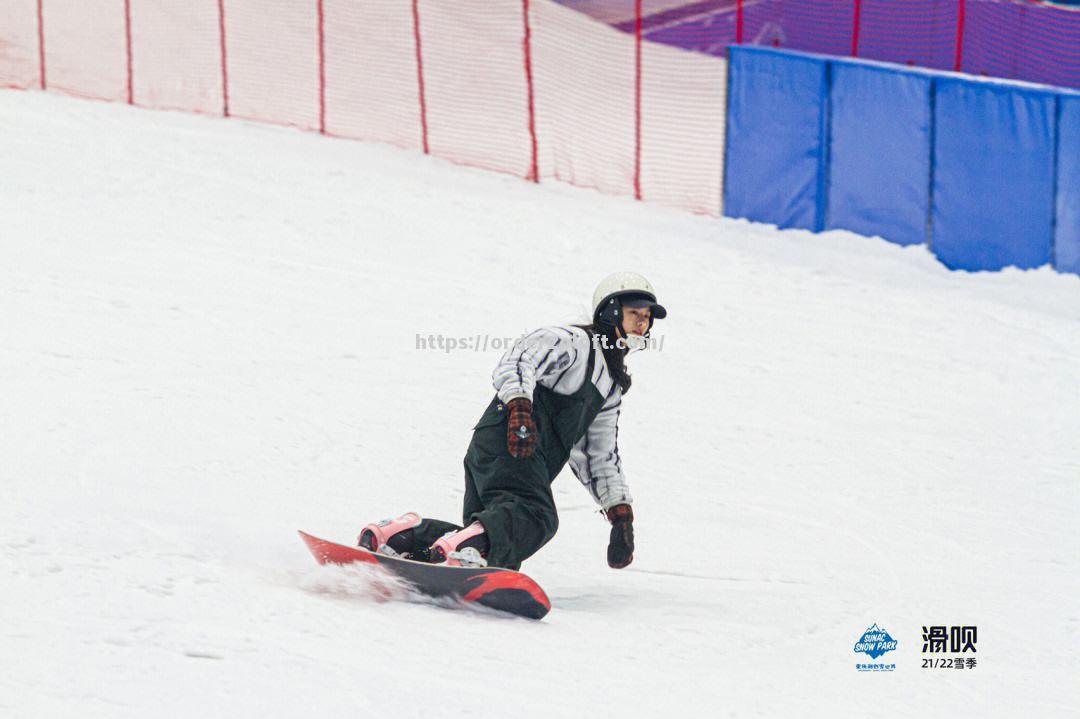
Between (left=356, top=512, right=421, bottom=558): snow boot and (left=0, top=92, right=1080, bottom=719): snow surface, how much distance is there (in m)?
0.23

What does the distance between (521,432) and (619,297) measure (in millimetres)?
814

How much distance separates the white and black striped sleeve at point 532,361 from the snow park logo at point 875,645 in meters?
1.72

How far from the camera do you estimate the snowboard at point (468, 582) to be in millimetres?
5383

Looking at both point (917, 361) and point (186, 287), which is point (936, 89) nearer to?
point (917, 361)

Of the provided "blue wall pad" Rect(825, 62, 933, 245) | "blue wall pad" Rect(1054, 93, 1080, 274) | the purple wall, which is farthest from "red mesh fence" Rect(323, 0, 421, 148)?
"blue wall pad" Rect(1054, 93, 1080, 274)

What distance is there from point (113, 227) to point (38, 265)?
62.1 inches

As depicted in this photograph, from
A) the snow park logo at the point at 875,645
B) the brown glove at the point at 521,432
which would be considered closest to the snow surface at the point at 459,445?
the snow park logo at the point at 875,645

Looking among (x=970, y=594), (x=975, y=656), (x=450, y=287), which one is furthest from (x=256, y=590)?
(x=450, y=287)

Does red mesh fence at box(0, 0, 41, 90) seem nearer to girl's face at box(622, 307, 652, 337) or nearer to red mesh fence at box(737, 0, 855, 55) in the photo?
red mesh fence at box(737, 0, 855, 55)

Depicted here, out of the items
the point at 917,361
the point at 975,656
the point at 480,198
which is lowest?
the point at 975,656

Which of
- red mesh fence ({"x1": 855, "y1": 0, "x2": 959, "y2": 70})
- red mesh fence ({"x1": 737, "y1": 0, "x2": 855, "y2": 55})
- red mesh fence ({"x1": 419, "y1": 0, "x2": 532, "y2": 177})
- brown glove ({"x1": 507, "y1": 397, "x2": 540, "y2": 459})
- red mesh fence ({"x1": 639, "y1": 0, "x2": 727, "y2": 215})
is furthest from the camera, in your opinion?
red mesh fence ({"x1": 855, "y1": 0, "x2": 959, "y2": 70})

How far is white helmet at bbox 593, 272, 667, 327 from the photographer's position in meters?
5.95

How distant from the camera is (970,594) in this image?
6926 mm

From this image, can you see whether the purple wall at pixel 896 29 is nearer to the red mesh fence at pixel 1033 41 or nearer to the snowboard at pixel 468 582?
the red mesh fence at pixel 1033 41
